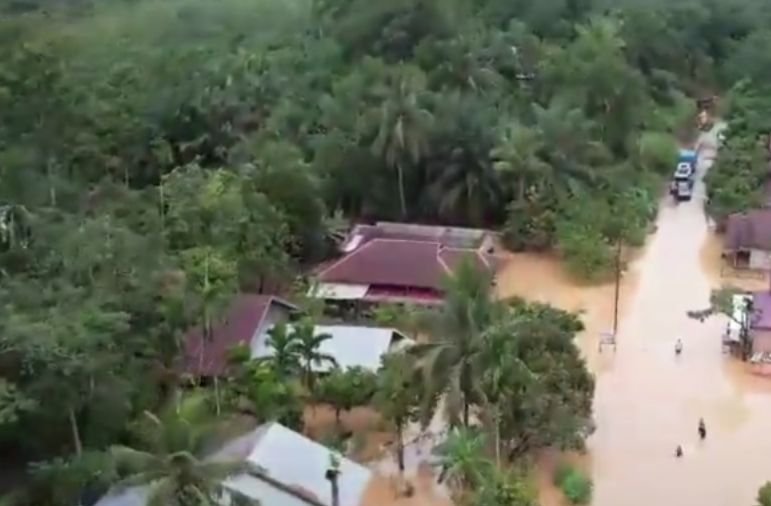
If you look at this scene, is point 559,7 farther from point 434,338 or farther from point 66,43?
point 434,338

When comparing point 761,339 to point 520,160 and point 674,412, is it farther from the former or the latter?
point 520,160

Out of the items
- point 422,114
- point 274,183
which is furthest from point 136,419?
point 422,114

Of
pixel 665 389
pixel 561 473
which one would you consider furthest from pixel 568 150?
pixel 561 473

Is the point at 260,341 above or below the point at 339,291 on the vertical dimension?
below

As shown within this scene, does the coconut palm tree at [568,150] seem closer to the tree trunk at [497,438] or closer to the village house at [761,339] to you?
the village house at [761,339]

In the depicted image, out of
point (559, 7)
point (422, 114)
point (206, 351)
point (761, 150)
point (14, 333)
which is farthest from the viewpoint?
point (559, 7)
